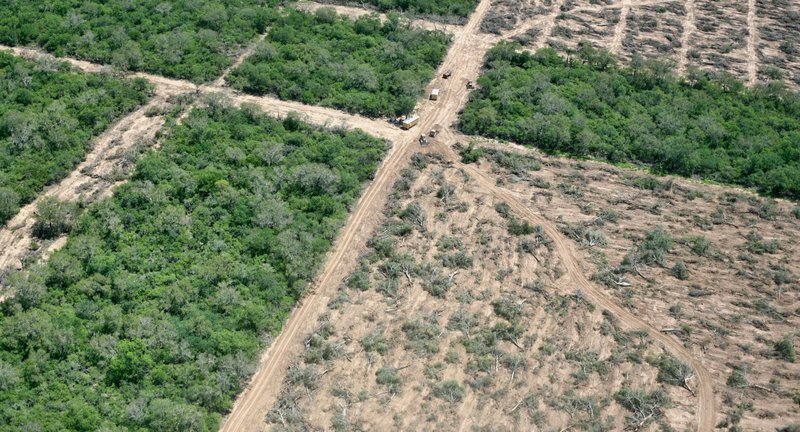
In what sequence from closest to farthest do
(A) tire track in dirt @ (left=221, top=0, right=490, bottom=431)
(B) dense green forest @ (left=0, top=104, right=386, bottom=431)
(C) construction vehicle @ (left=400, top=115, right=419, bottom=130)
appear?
(B) dense green forest @ (left=0, top=104, right=386, bottom=431)
(A) tire track in dirt @ (left=221, top=0, right=490, bottom=431)
(C) construction vehicle @ (left=400, top=115, right=419, bottom=130)

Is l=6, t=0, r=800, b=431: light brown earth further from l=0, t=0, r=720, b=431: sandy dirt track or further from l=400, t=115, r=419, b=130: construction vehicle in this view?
l=400, t=115, r=419, b=130: construction vehicle

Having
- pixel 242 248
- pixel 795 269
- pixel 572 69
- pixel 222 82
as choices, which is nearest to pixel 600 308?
pixel 795 269

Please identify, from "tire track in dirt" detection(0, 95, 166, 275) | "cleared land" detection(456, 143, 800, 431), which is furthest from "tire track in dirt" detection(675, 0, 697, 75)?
"tire track in dirt" detection(0, 95, 166, 275)

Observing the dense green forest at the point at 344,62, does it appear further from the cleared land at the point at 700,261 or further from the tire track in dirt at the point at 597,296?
the cleared land at the point at 700,261

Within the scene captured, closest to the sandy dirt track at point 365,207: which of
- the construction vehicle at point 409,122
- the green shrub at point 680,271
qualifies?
the construction vehicle at point 409,122

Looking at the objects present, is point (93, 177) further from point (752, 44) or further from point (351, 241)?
point (752, 44)

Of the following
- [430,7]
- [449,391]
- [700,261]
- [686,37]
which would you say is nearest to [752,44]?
[686,37]
